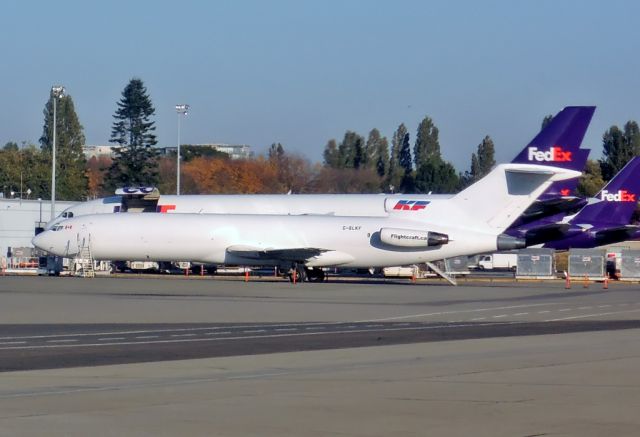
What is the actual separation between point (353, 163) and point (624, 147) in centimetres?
3879

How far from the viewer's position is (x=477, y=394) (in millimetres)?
15555

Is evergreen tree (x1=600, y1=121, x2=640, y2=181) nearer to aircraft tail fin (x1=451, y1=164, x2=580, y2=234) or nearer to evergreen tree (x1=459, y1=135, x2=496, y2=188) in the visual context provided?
evergreen tree (x1=459, y1=135, x2=496, y2=188)

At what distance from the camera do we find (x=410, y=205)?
61562 mm

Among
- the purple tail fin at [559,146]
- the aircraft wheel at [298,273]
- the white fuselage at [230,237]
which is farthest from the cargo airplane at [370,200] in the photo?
the aircraft wheel at [298,273]

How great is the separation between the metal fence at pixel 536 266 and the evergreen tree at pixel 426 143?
97566 millimetres

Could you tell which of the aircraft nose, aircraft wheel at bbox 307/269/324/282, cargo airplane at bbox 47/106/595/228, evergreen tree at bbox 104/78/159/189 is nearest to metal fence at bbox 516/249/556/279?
cargo airplane at bbox 47/106/595/228

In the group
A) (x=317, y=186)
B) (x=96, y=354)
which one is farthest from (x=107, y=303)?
(x=317, y=186)

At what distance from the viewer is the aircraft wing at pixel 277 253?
2343 inches

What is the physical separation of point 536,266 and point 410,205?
35.1 feet

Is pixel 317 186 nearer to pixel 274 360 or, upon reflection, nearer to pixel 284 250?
pixel 284 250

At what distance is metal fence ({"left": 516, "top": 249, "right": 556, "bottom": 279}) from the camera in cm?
6744

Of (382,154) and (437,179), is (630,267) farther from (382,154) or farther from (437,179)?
(382,154)

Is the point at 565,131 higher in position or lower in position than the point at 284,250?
higher

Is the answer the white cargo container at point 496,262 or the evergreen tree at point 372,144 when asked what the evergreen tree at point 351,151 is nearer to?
the evergreen tree at point 372,144
